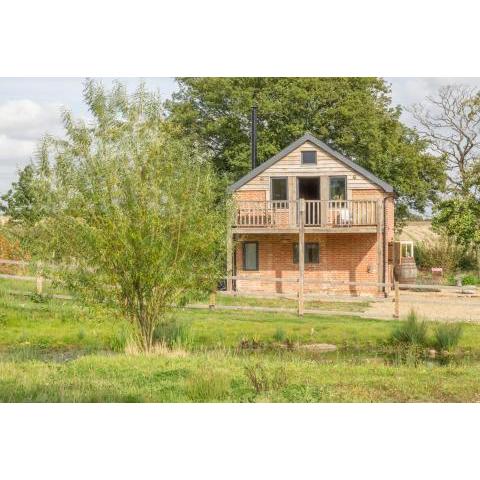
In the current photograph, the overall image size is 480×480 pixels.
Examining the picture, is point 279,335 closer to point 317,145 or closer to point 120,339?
point 120,339

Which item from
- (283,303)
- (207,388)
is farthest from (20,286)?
(207,388)

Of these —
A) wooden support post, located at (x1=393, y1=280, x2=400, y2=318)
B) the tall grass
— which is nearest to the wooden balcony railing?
wooden support post, located at (x1=393, y1=280, x2=400, y2=318)

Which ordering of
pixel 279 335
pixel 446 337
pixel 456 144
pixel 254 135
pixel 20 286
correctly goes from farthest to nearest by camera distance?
pixel 254 135
pixel 20 286
pixel 456 144
pixel 279 335
pixel 446 337

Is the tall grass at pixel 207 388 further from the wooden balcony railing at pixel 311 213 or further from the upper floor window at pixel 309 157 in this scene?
the upper floor window at pixel 309 157

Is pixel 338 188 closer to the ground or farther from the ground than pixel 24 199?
farther from the ground

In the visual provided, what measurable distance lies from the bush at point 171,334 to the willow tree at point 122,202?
0.71m

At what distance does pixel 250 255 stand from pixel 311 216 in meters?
1.57

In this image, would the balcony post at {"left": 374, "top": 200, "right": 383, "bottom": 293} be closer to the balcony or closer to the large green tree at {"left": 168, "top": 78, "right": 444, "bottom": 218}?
the balcony

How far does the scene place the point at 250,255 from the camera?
59.3 ft

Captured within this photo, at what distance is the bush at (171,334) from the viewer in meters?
11.5

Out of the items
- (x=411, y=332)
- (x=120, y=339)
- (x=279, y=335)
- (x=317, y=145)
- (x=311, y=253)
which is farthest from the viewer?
(x=317, y=145)

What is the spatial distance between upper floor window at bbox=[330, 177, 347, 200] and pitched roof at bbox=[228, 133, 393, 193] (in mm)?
496

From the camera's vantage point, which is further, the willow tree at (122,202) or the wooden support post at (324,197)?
the wooden support post at (324,197)

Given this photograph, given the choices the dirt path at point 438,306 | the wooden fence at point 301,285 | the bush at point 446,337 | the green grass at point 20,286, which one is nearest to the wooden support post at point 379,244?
the wooden fence at point 301,285
